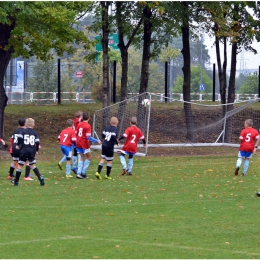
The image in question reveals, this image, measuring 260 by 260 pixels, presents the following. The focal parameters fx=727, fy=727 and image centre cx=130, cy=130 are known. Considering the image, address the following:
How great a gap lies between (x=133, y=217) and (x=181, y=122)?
67.8 ft

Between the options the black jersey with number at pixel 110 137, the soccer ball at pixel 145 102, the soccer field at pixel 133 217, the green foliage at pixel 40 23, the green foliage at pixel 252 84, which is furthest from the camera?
the green foliage at pixel 252 84

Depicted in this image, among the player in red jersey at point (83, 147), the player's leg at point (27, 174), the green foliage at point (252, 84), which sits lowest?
the player's leg at point (27, 174)

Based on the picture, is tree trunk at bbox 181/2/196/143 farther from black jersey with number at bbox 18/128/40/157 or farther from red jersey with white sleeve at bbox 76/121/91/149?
black jersey with number at bbox 18/128/40/157

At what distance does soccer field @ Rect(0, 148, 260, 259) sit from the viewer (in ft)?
32.8

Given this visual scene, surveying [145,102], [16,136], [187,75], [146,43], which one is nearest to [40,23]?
[145,102]

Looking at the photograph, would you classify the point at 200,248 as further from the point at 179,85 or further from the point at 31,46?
the point at 179,85

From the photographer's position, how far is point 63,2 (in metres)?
26.7

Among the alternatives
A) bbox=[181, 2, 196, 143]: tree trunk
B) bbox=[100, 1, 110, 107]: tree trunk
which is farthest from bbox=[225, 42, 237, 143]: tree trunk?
bbox=[100, 1, 110, 107]: tree trunk

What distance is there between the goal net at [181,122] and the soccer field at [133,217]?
8931mm

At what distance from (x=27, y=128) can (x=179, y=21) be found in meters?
14.3

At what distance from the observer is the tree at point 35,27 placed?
961 inches

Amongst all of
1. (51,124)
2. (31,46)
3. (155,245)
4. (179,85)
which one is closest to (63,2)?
(31,46)

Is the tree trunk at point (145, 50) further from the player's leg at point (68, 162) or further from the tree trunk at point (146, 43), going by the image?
the player's leg at point (68, 162)

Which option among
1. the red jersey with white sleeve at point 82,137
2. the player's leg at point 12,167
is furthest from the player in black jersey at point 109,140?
the player's leg at point 12,167
